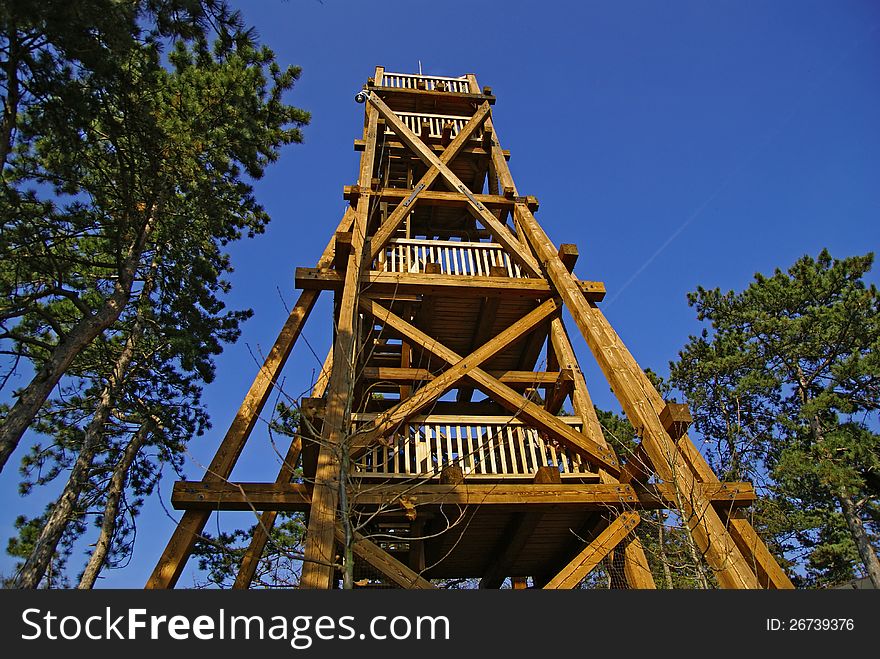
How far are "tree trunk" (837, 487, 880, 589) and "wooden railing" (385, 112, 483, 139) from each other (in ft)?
45.6

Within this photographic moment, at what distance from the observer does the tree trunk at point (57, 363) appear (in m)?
5.89

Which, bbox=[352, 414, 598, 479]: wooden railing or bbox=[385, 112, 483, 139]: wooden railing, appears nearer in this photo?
bbox=[352, 414, 598, 479]: wooden railing

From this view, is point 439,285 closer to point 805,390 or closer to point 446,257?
point 446,257

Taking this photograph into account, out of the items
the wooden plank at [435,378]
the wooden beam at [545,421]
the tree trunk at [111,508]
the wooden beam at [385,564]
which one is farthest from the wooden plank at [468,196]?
the tree trunk at [111,508]

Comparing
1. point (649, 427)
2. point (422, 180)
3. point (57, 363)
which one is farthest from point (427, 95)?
point (649, 427)

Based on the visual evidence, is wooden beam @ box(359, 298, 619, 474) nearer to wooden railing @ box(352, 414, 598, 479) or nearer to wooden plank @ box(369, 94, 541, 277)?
wooden railing @ box(352, 414, 598, 479)

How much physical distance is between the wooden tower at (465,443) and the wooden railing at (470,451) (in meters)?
0.02

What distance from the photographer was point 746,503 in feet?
17.3

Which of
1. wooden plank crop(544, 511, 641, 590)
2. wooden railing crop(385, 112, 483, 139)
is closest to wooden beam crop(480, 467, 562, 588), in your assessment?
wooden plank crop(544, 511, 641, 590)

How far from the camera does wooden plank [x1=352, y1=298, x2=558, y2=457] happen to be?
573cm
